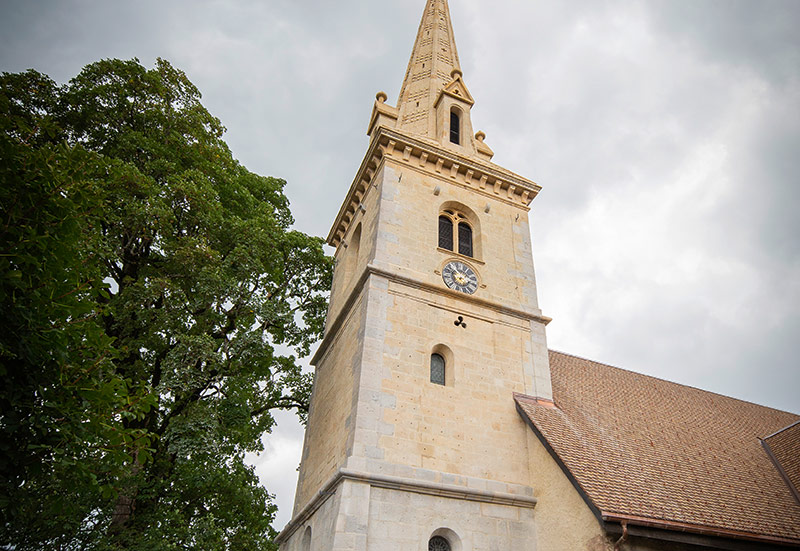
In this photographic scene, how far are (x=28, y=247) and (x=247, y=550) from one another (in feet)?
34.7

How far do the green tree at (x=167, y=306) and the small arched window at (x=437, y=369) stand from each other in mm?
4663

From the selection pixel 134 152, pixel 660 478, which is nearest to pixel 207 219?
pixel 134 152

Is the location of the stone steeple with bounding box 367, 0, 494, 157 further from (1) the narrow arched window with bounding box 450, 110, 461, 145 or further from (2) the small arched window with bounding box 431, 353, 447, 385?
(2) the small arched window with bounding box 431, 353, 447, 385

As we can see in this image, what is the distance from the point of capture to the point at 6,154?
18.7 ft

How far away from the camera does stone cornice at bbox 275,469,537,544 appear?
35.2 ft

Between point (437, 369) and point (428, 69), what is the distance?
14388mm

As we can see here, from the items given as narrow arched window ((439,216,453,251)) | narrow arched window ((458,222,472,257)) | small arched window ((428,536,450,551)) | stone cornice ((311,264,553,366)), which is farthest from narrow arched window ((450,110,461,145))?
small arched window ((428,536,450,551))

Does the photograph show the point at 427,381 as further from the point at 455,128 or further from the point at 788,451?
the point at 455,128

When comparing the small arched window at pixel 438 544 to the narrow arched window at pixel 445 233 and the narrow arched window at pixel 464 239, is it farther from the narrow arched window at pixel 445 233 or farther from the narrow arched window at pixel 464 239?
the narrow arched window at pixel 464 239

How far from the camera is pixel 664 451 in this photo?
1337cm

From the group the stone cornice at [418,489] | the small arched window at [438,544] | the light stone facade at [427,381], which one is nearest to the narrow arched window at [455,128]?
the light stone facade at [427,381]

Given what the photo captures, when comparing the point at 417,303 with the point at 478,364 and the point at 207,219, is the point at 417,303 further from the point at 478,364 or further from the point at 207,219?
the point at 207,219

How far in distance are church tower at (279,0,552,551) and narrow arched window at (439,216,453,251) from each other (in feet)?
0.11

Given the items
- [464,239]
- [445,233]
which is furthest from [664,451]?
[445,233]
